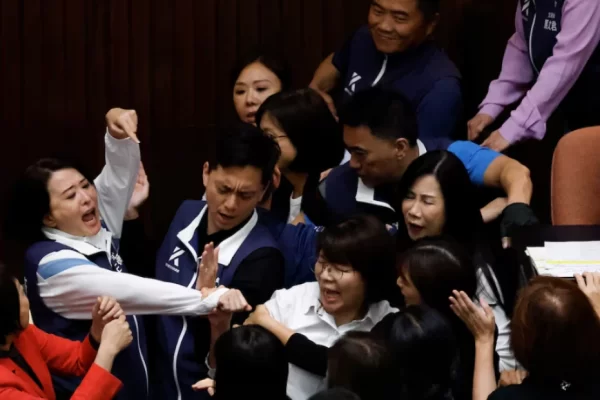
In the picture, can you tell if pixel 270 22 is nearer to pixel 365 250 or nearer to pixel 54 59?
pixel 54 59

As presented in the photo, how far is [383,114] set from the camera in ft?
9.89

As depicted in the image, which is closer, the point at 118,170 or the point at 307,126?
the point at 118,170

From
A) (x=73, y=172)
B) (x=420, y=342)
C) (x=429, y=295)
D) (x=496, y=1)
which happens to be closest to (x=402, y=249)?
(x=429, y=295)

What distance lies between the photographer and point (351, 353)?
2.15 meters

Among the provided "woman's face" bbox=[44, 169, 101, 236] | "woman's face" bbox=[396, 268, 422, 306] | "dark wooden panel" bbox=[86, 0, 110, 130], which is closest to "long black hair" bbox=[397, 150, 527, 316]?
"woman's face" bbox=[396, 268, 422, 306]

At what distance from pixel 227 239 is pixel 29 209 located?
19.9 inches

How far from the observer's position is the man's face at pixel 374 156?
9.79 feet

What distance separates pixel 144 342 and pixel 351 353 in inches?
34.9

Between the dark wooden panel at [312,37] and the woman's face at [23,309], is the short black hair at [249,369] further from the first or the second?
the dark wooden panel at [312,37]

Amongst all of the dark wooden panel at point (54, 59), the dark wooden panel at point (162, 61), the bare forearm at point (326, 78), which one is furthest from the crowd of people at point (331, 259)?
the dark wooden panel at point (54, 59)

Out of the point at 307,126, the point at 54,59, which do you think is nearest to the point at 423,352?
the point at 307,126

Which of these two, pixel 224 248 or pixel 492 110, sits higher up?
pixel 492 110

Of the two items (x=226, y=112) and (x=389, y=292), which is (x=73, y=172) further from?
(x=226, y=112)

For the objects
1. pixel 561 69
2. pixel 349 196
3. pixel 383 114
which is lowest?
pixel 349 196
